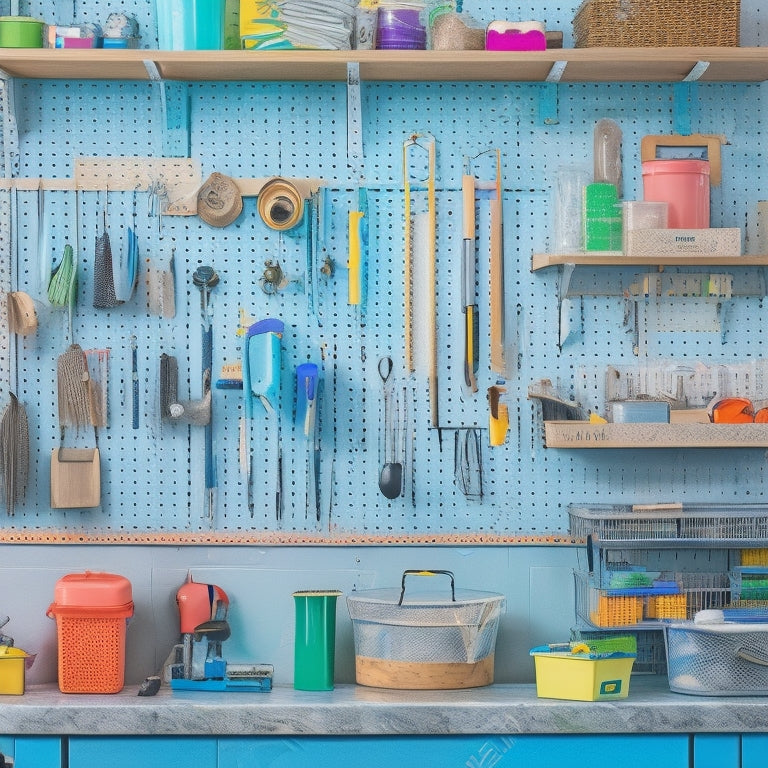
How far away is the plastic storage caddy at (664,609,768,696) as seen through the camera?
279 cm

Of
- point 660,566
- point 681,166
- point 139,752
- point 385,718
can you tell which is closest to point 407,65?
point 681,166

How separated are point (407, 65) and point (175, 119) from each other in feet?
2.20

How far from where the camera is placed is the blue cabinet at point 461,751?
2701 millimetres

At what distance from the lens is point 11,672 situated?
9.62 feet

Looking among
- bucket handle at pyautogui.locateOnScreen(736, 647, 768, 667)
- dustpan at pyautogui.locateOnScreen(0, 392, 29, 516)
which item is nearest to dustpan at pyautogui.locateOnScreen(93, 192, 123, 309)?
dustpan at pyautogui.locateOnScreen(0, 392, 29, 516)

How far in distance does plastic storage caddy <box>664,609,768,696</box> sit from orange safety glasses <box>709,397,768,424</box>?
579 millimetres

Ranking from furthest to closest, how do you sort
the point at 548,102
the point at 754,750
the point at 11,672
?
1. the point at 548,102
2. the point at 11,672
3. the point at 754,750

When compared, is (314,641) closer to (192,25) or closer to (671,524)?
(671,524)

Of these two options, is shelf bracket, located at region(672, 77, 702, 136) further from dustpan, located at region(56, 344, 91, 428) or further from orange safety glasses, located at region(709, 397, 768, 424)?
dustpan, located at region(56, 344, 91, 428)

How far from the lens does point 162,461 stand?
3.23 metres

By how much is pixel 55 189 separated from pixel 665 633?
2031 millimetres

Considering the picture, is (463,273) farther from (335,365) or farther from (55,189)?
(55,189)

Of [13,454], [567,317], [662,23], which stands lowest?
[13,454]

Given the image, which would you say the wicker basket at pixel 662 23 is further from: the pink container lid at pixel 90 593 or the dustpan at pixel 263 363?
the pink container lid at pixel 90 593
